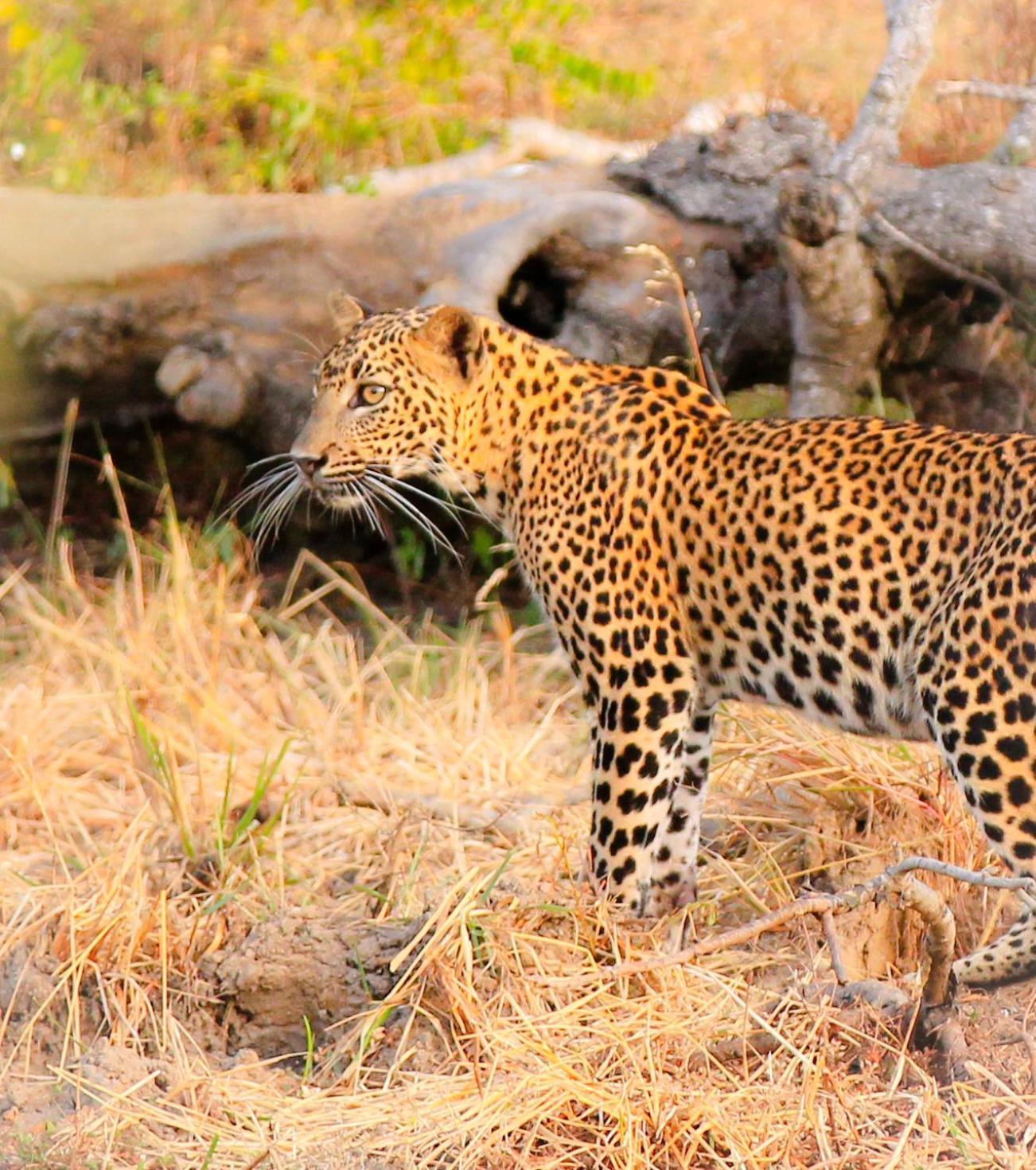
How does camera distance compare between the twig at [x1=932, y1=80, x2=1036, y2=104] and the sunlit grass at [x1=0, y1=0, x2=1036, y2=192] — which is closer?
the twig at [x1=932, y1=80, x2=1036, y2=104]

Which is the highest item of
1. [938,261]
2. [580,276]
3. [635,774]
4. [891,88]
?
Result: [891,88]

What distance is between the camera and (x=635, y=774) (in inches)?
214

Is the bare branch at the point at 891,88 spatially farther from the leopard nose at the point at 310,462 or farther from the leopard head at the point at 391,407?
the leopard nose at the point at 310,462

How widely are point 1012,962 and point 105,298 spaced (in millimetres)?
4905

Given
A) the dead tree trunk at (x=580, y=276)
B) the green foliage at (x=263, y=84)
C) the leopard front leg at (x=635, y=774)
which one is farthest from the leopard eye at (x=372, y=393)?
the green foliage at (x=263, y=84)

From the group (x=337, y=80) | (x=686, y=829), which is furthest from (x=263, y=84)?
(x=686, y=829)

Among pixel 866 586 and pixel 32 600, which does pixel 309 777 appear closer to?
pixel 32 600

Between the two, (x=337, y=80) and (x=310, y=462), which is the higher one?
(x=310, y=462)

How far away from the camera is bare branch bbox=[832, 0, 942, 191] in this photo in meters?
7.30

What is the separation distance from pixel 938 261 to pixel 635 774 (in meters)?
3.18

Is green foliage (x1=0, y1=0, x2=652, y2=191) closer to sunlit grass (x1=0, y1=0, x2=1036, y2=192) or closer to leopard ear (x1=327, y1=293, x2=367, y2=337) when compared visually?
sunlit grass (x1=0, y1=0, x2=1036, y2=192)

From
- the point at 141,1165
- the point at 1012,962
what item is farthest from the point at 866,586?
the point at 141,1165

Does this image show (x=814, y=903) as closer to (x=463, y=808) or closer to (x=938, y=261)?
(x=463, y=808)

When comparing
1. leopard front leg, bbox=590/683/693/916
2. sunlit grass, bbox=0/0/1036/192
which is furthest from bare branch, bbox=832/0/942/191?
leopard front leg, bbox=590/683/693/916
